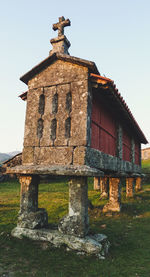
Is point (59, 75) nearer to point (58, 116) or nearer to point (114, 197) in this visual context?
point (58, 116)

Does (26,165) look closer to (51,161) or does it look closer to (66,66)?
(51,161)

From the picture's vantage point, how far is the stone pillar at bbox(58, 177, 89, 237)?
15.5 ft

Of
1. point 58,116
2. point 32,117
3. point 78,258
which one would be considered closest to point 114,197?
point 78,258

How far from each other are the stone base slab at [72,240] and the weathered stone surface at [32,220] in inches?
4.6

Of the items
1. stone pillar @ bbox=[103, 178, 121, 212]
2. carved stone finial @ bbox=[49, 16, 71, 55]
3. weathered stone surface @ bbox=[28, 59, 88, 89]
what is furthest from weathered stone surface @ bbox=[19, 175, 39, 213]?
stone pillar @ bbox=[103, 178, 121, 212]

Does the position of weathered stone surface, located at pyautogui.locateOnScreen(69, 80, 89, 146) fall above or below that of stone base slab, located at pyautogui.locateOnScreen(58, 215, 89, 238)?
above

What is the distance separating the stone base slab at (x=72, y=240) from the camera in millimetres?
4449

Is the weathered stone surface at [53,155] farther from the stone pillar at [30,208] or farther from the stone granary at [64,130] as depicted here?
the stone pillar at [30,208]

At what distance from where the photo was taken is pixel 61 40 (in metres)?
6.19

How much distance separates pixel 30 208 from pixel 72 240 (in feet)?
5.03

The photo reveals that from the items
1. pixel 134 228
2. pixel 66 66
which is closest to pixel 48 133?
pixel 66 66

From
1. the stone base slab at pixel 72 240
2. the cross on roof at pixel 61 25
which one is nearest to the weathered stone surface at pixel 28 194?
the stone base slab at pixel 72 240

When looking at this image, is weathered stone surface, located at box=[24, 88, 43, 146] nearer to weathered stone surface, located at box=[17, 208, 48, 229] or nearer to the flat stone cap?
the flat stone cap

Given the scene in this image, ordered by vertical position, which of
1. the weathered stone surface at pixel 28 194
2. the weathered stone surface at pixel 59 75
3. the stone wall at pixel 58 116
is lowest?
the weathered stone surface at pixel 28 194
